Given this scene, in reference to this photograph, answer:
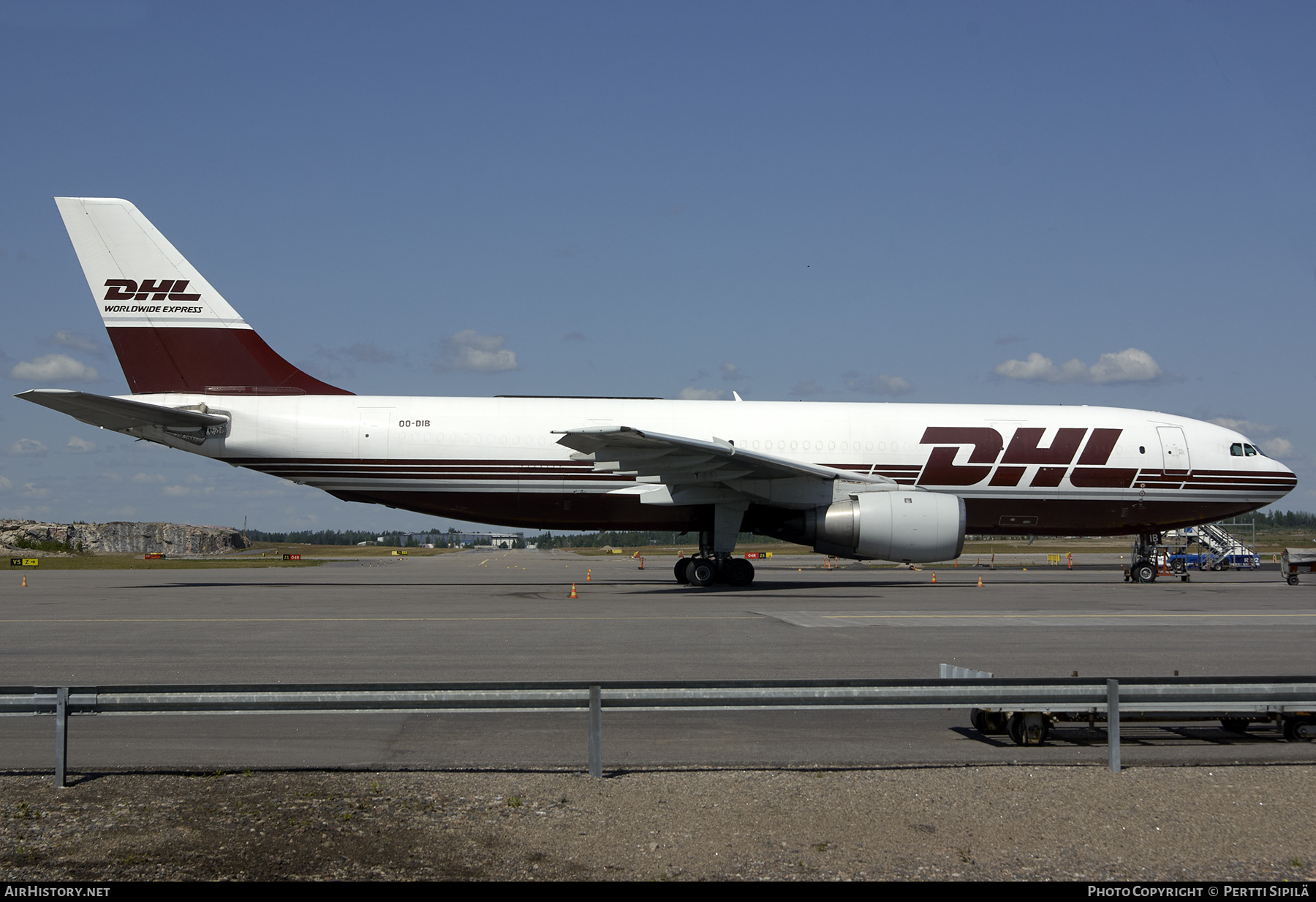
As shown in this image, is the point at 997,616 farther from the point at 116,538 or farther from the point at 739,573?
the point at 116,538

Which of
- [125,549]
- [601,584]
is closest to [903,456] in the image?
[601,584]

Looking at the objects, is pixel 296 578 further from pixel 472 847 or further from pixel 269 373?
pixel 472 847

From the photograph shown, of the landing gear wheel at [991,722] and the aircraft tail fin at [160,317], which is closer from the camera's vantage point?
the landing gear wheel at [991,722]

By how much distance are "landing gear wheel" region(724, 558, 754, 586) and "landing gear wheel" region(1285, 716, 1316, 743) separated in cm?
1518

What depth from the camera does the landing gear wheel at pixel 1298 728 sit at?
22.4 feet

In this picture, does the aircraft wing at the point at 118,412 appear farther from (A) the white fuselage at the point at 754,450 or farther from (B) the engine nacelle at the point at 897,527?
(B) the engine nacelle at the point at 897,527

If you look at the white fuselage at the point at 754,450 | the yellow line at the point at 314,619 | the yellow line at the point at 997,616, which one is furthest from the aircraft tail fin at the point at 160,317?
the yellow line at the point at 997,616

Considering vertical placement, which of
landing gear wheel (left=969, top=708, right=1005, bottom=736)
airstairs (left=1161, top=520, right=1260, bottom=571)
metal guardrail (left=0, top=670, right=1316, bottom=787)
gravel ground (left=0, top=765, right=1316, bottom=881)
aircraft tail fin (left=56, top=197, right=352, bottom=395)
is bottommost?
airstairs (left=1161, top=520, right=1260, bottom=571)

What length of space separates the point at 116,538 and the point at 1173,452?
92209mm

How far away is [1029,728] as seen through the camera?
658 cm

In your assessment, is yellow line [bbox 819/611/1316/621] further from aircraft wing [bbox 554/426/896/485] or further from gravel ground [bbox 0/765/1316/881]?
gravel ground [bbox 0/765/1316/881]

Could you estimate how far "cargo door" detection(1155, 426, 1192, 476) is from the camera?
77.3 feet

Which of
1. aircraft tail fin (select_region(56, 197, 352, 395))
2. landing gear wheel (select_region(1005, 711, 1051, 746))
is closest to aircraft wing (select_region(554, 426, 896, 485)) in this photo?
aircraft tail fin (select_region(56, 197, 352, 395))

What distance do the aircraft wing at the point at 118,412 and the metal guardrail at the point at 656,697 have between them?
53.4ft
